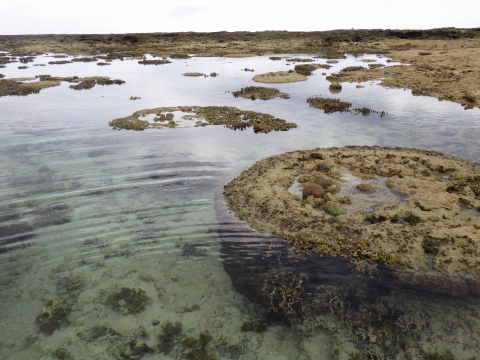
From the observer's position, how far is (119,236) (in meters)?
13.9

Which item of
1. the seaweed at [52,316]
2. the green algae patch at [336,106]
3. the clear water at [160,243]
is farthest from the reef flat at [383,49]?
the seaweed at [52,316]

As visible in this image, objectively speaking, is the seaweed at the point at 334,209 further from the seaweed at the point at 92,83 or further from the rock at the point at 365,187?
the seaweed at the point at 92,83

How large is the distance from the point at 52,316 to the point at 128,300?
2.34 meters

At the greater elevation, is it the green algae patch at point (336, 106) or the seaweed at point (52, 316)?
the green algae patch at point (336, 106)

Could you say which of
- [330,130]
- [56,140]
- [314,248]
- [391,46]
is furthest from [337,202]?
[391,46]

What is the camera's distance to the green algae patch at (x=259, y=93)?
4003 cm

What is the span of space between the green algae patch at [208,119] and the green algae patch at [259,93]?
7.25m

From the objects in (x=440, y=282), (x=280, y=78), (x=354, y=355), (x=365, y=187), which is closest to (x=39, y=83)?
(x=280, y=78)

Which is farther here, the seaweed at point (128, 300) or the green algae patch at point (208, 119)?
the green algae patch at point (208, 119)

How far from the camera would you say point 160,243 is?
530 inches

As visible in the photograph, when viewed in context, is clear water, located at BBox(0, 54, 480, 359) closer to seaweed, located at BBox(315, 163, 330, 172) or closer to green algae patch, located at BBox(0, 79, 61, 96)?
seaweed, located at BBox(315, 163, 330, 172)

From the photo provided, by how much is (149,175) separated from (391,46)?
96.2 metres

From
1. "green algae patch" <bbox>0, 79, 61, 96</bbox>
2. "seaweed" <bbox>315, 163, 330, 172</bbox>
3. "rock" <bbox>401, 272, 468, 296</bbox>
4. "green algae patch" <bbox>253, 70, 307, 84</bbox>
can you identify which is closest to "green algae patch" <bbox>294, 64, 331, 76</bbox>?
"green algae patch" <bbox>253, 70, 307, 84</bbox>

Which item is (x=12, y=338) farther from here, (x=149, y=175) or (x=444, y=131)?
(x=444, y=131)
